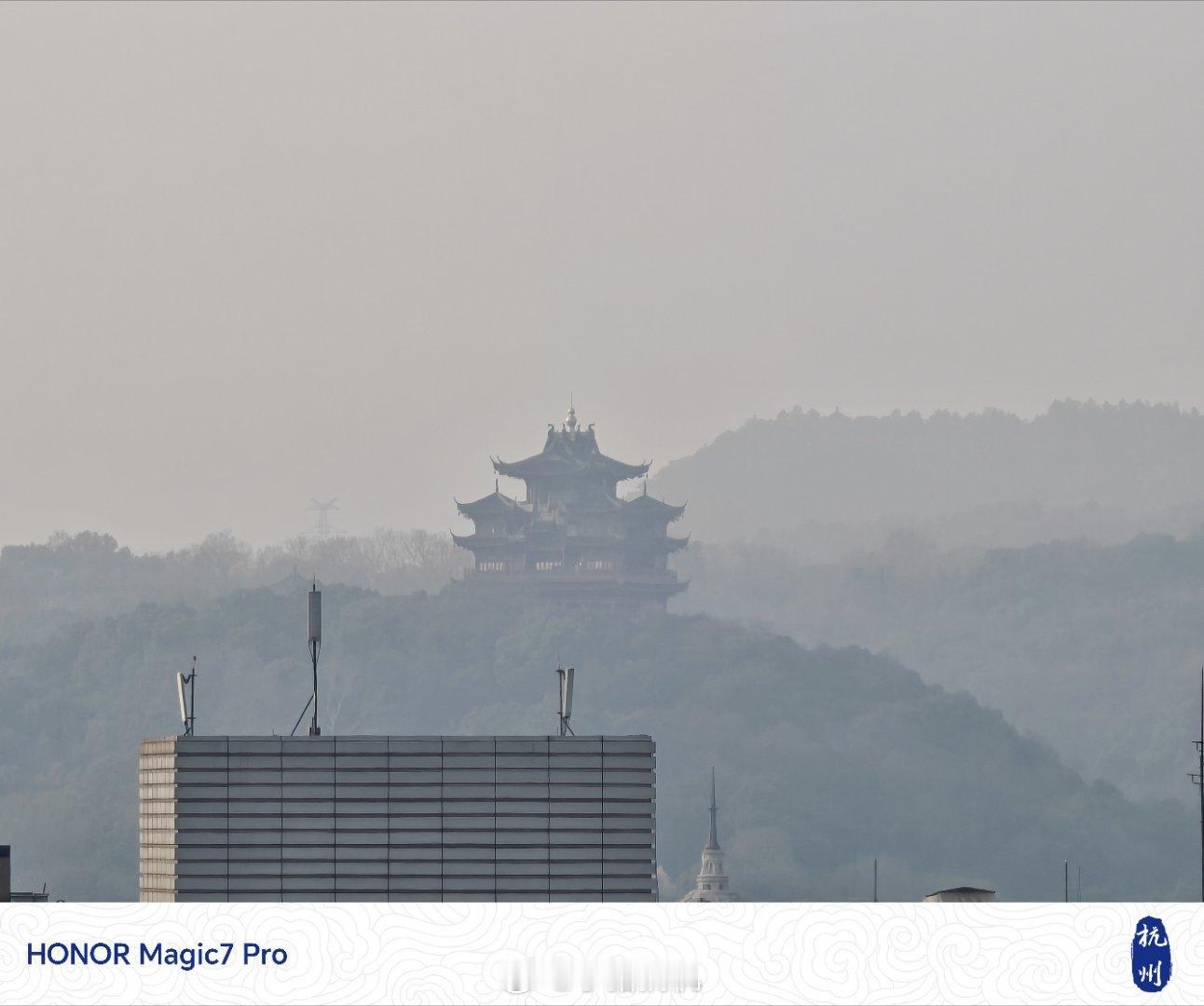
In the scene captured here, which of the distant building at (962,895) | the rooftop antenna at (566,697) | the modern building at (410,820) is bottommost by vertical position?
the distant building at (962,895)

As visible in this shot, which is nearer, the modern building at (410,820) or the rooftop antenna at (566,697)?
the modern building at (410,820)

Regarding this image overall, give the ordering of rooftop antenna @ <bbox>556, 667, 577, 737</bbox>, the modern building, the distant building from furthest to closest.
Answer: the distant building < rooftop antenna @ <bbox>556, 667, 577, 737</bbox> < the modern building

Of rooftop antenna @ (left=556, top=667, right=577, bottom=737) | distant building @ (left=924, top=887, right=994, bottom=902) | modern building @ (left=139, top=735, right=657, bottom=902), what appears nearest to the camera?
modern building @ (left=139, top=735, right=657, bottom=902)

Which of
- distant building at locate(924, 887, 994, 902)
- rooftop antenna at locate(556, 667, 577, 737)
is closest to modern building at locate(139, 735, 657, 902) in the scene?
rooftop antenna at locate(556, 667, 577, 737)

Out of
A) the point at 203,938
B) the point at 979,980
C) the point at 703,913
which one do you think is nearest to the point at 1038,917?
the point at 979,980

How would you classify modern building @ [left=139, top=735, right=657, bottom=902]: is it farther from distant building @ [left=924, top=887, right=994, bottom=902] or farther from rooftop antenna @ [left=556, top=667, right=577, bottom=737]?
distant building @ [left=924, top=887, right=994, bottom=902]

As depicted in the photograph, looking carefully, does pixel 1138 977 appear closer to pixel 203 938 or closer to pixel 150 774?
A: pixel 203 938

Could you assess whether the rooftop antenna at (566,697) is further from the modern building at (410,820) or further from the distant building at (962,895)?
the distant building at (962,895)

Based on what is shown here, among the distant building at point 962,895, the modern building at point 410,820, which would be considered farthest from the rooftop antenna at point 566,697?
the distant building at point 962,895

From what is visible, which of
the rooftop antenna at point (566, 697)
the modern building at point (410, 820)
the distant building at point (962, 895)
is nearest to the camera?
the modern building at point (410, 820)
